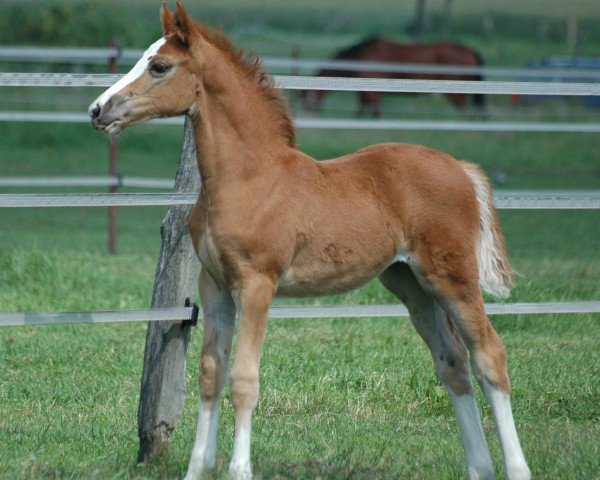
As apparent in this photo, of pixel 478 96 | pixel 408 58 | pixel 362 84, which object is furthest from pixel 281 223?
pixel 408 58

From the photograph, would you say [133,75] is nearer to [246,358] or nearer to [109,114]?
[109,114]

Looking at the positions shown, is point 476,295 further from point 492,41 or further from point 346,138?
point 492,41

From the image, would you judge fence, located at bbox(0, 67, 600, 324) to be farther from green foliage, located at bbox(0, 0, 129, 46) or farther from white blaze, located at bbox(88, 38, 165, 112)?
green foliage, located at bbox(0, 0, 129, 46)

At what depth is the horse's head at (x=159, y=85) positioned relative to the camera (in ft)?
13.7

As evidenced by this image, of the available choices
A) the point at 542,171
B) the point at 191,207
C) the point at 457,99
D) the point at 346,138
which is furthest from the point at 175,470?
the point at 457,99

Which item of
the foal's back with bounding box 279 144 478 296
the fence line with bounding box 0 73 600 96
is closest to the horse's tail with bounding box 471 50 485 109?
the fence line with bounding box 0 73 600 96

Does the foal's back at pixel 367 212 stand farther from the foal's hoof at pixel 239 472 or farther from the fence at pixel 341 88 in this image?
the foal's hoof at pixel 239 472

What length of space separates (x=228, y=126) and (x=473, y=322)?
1294 mm

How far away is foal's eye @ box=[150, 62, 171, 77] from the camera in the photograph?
4.23m

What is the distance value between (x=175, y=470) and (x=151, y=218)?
9531mm

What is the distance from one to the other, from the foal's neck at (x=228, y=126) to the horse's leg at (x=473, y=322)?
2.67 ft

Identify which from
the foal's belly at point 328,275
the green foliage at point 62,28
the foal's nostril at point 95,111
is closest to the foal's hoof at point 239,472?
the foal's belly at point 328,275

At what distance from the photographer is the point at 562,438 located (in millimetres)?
5246

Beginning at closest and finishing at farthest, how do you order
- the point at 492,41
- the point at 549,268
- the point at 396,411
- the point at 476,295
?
the point at 476,295 → the point at 396,411 → the point at 549,268 → the point at 492,41
